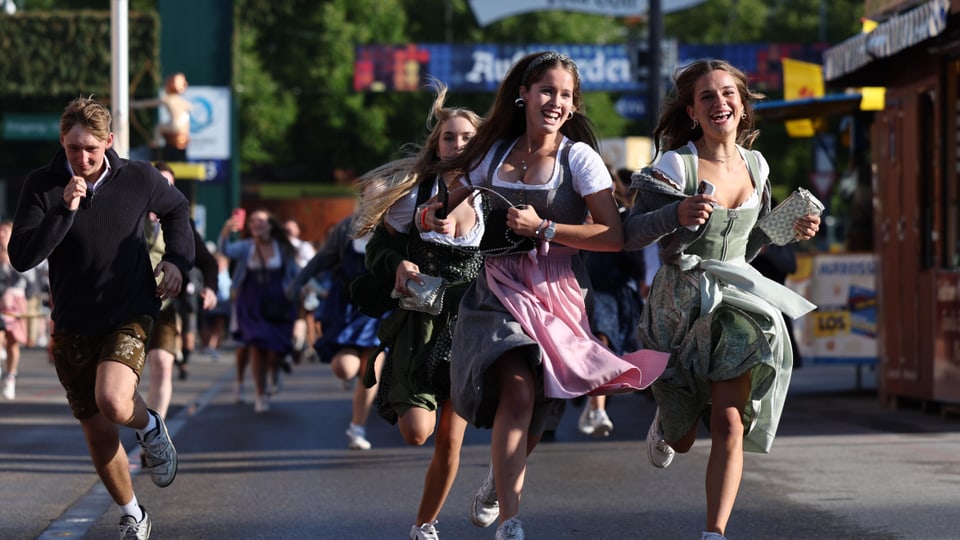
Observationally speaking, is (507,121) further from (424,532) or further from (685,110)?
(424,532)

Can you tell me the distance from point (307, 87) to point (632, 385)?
168ft

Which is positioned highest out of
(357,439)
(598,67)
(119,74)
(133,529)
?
(598,67)

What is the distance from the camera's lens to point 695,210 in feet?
19.7

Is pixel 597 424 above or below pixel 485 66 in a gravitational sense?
below

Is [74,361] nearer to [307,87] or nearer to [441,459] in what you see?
[441,459]

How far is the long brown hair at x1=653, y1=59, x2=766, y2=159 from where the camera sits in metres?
6.61

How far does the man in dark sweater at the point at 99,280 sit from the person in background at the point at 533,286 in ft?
4.54

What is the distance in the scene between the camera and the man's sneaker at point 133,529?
7.08m

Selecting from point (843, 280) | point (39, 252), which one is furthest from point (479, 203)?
point (843, 280)

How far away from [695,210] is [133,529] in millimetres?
2636

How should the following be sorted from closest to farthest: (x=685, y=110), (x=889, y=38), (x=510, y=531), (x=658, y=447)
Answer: (x=510, y=531)
(x=685, y=110)
(x=658, y=447)
(x=889, y=38)

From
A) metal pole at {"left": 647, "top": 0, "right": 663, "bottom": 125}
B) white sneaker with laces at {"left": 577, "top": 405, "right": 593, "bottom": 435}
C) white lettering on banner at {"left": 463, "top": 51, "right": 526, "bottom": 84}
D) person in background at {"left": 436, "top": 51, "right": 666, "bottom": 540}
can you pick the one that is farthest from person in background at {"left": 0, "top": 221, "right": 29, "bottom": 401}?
white lettering on banner at {"left": 463, "top": 51, "right": 526, "bottom": 84}

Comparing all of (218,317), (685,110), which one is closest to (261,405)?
(685,110)

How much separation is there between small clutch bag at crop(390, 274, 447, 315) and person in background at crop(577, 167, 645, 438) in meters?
5.18
